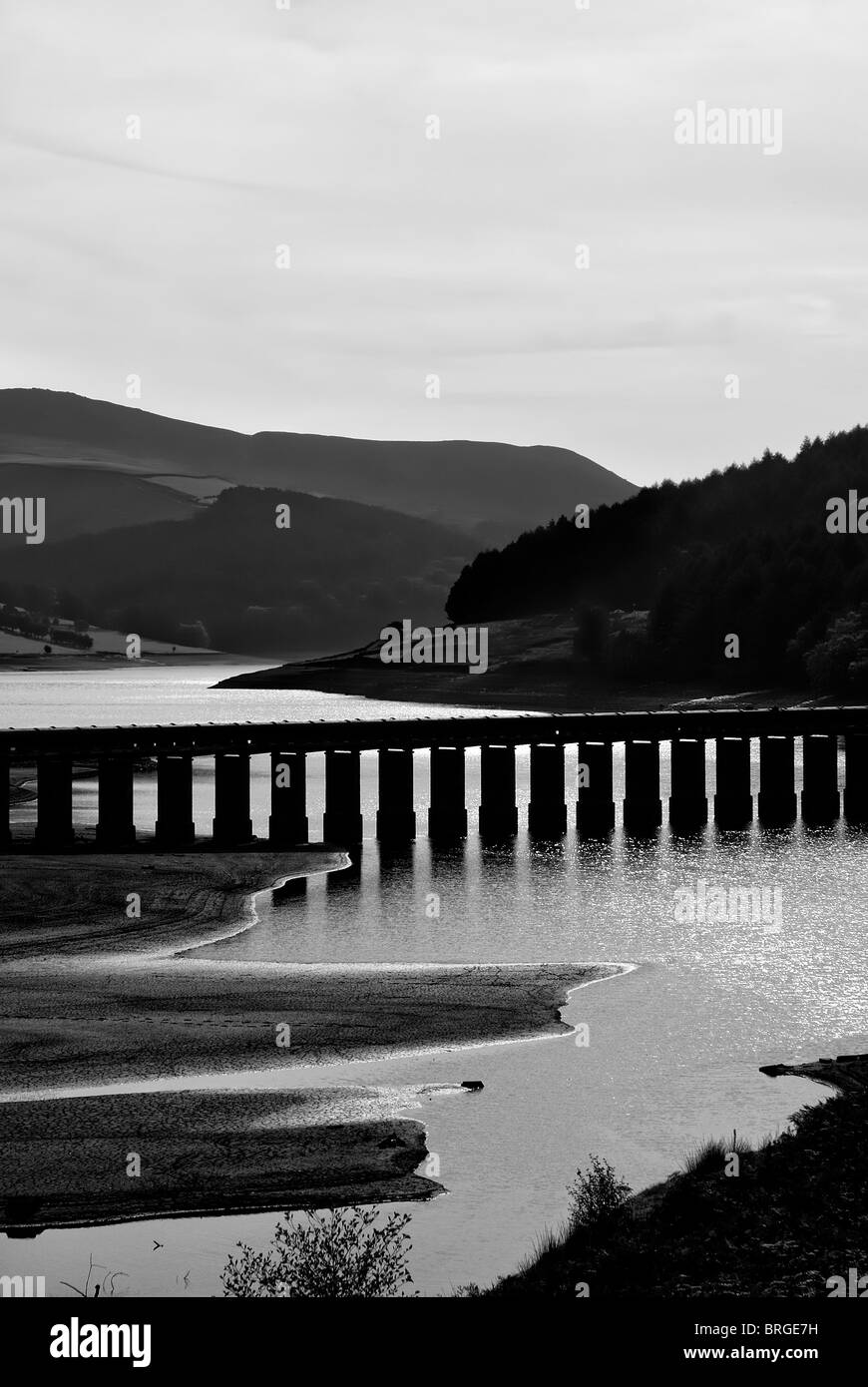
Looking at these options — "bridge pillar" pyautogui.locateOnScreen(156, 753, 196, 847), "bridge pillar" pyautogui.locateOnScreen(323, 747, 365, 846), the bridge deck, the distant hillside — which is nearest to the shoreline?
"bridge pillar" pyautogui.locateOnScreen(156, 753, 196, 847)

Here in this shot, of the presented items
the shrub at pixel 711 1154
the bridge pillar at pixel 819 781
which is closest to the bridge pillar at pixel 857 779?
the bridge pillar at pixel 819 781

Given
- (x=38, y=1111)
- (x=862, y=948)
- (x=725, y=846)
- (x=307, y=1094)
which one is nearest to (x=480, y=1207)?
(x=307, y=1094)

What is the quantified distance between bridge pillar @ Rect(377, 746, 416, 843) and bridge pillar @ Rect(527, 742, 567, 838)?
399cm

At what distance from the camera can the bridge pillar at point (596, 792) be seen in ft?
166

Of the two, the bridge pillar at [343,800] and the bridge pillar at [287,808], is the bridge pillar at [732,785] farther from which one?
the bridge pillar at [287,808]

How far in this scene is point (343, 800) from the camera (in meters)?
46.2

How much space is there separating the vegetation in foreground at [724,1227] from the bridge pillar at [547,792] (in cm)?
3386

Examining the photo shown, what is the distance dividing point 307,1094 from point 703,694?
126 meters

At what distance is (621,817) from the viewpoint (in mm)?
53344

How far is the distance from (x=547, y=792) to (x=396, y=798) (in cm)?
557

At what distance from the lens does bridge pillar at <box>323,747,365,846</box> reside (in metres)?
45.2

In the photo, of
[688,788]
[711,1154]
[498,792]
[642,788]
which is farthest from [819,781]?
[711,1154]
